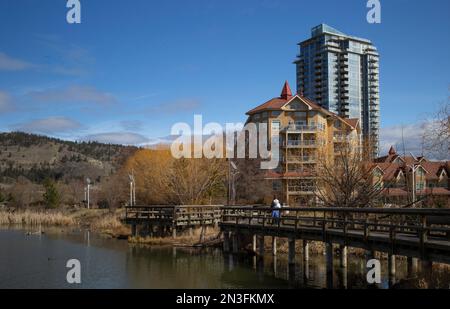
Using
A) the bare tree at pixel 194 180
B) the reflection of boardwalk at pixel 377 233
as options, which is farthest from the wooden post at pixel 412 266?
the bare tree at pixel 194 180

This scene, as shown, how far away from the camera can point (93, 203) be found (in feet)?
241

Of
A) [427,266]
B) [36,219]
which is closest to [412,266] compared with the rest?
[427,266]

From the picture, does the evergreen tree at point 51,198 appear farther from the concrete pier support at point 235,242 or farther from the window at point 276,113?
the concrete pier support at point 235,242

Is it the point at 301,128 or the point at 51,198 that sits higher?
the point at 301,128

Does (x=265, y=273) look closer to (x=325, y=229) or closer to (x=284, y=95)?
(x=325, y=229)

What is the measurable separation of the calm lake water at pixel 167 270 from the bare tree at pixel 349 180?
138 inches

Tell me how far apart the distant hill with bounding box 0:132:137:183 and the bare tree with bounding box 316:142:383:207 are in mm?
80783

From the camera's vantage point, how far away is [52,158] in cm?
14175

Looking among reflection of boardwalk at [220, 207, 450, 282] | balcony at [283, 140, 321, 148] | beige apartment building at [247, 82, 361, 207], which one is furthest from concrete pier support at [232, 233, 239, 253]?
balcony at [283, 140, 321, 148]

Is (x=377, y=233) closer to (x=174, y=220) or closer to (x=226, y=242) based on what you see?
(x=226, y=242)

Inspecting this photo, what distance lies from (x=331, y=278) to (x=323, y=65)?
130m

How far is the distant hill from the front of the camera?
11969 centimetres

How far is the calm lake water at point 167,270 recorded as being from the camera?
1941 centimetres

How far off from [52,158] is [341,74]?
3300 inches
